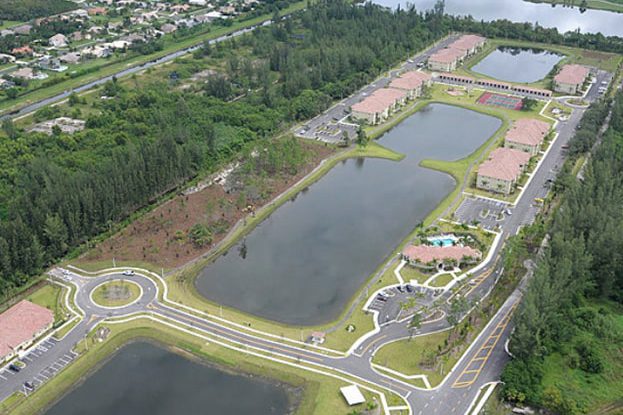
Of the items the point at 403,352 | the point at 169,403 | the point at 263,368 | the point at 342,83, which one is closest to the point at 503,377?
the point at 403,352

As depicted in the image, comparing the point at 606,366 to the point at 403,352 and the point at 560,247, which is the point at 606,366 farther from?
the point at 403,352

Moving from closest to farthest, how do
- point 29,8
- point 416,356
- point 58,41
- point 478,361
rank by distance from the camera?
point 478,361 < point 416,356 < point 58,41 < point 29,8

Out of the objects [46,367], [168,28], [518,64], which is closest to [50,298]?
[46,367]

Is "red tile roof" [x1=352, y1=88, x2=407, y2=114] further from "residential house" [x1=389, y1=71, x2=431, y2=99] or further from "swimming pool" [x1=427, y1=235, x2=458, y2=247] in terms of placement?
"swimming pool" [x1=427, y1=235, x2=458, y2=247]

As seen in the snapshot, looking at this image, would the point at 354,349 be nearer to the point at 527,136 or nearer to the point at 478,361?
the point at 478,361

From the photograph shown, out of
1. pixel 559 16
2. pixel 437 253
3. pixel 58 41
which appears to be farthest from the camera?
pixel 559 16

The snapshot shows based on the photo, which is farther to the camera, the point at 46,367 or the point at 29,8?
the point at 29,8

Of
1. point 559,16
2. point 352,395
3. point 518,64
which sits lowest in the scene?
point 559,16
